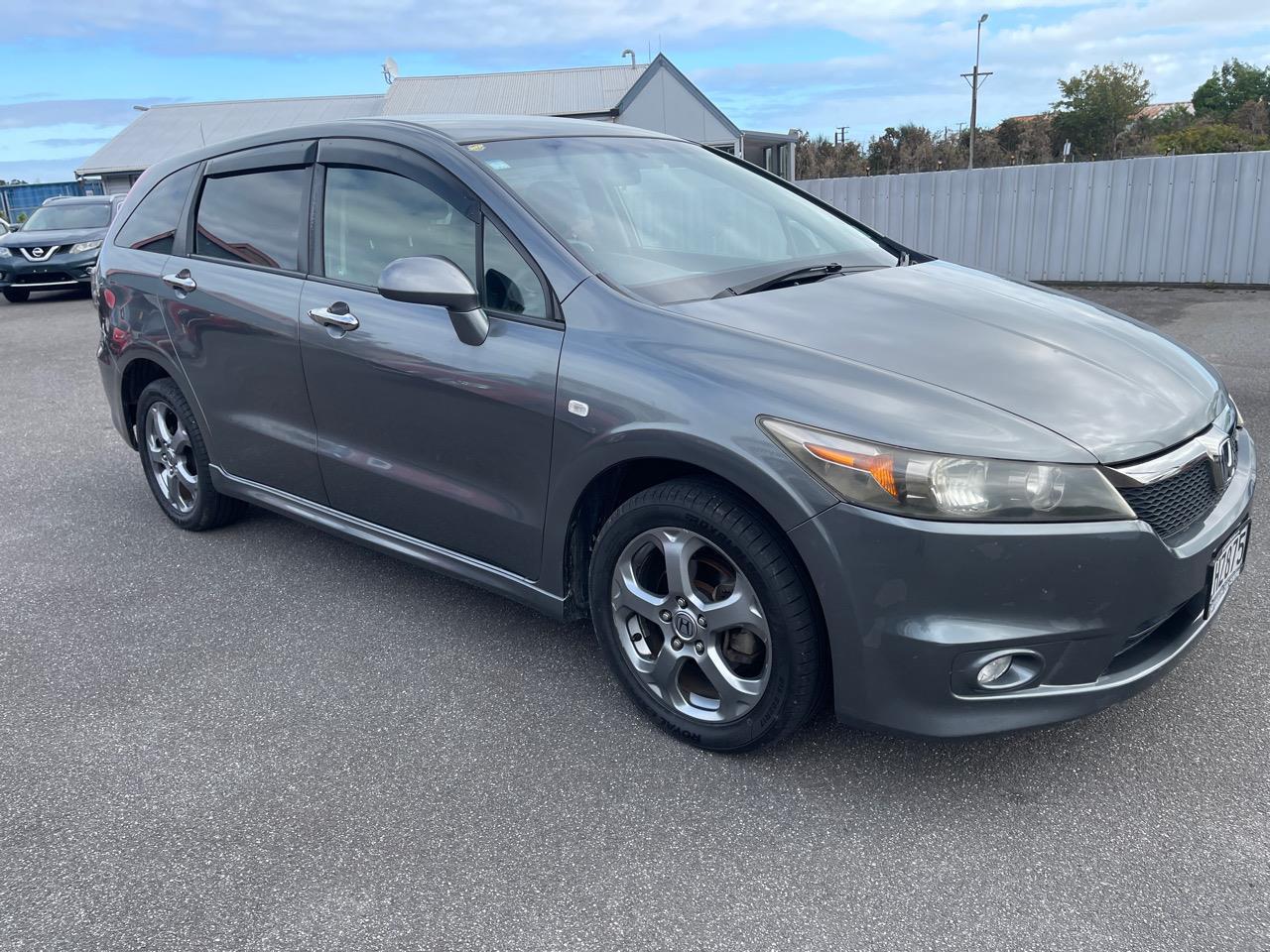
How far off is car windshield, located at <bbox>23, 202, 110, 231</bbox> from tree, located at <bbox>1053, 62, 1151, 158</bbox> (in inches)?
1899

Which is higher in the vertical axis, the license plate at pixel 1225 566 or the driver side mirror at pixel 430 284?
the driver side mirror at pixel 430 284

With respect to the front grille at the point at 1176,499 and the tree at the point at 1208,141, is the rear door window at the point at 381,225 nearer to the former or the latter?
the front grille at the point at 1176,499

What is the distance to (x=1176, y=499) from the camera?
2445 mm

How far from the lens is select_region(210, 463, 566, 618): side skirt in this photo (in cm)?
314

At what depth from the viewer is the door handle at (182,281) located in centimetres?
411

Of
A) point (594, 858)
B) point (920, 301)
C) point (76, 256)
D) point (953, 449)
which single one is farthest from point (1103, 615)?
point (76, 256)

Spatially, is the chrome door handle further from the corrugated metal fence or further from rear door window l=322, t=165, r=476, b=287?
the corrugated metal fence

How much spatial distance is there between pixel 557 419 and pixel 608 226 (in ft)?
2.33

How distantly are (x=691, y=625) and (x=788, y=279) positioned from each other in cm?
115

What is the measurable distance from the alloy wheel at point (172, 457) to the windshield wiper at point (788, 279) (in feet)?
8.81

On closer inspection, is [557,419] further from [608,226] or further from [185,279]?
[185,279]

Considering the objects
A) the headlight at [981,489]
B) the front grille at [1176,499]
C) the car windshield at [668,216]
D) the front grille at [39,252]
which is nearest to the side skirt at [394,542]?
the car windshield at [668,216]

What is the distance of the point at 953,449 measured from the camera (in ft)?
7.39

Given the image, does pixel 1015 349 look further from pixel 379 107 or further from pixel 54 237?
pixel 379 107
